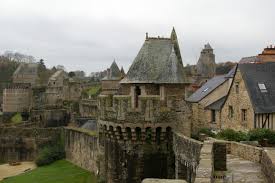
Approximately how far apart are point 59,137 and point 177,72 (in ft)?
88.4

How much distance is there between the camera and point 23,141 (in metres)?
46.5

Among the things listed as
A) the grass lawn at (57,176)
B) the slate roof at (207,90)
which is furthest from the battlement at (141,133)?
the slate roof at (207,90)

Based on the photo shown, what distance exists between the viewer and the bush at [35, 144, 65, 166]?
40.3 m

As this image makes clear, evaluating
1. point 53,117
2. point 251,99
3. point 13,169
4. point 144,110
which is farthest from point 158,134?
point 53,117

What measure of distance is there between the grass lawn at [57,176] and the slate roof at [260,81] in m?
11.5

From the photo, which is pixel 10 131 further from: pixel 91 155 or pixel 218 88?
pixel 218 88

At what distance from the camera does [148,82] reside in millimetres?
19156

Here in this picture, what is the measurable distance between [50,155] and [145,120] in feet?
80.2

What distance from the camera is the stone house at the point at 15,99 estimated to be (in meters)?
70.4

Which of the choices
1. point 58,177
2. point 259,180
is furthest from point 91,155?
point 259,180

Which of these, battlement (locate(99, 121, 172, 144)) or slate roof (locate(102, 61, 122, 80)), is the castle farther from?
slate roof (locate(102, 61, 122, 80))

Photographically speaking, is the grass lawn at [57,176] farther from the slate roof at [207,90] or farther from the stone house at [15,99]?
the stone house at [15,99]

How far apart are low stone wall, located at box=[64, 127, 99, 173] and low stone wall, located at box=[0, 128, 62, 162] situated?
10.8ft

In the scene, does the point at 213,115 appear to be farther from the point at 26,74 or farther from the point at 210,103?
the point at 26,74
